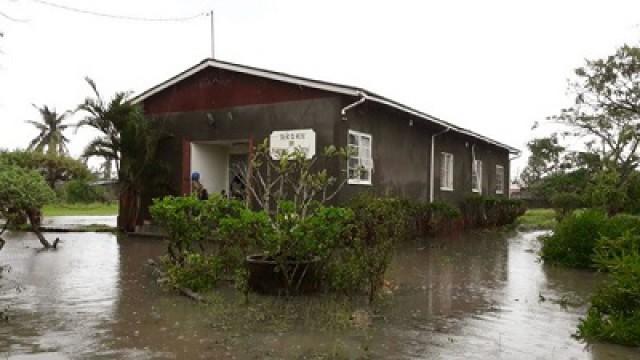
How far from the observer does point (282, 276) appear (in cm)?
805

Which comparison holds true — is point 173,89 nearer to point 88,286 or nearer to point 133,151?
point 133,151

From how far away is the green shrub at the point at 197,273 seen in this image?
8.36m

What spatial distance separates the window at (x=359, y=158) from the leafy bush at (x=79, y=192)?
30566 millimetres

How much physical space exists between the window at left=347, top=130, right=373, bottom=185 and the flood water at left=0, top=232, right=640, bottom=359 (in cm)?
461

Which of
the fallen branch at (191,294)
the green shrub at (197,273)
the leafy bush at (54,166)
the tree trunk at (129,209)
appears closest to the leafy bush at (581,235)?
the green shrub at (197,273)

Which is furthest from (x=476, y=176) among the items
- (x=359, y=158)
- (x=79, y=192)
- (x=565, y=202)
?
(x=79, y=192)

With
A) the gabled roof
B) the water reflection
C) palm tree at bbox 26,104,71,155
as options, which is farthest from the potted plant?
palm tree at bbox 26,104,71,155

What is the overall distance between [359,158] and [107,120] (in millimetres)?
6784

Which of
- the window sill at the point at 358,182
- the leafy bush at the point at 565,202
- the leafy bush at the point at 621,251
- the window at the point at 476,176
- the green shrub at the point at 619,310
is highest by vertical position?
the window at the point at 476,176

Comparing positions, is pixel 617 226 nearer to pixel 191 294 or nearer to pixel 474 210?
pixel 191 294

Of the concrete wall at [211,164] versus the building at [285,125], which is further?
the concrete wall at [211,164]

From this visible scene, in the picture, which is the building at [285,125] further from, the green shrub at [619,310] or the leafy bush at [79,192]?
the leafy bush at [79,192]

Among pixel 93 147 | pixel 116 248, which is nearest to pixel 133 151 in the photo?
pixel 93 147

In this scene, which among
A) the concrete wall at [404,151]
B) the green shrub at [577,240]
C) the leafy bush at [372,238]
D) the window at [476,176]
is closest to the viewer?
the leafy bush at [372,238]
